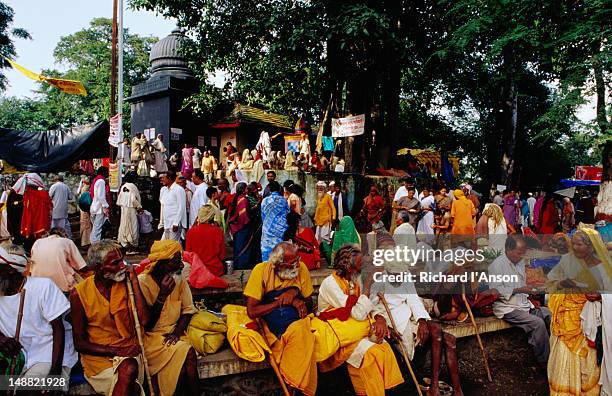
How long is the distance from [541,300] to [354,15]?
8.02 m

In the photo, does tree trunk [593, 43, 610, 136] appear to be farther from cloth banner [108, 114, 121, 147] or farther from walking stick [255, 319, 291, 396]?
cloth banner [108, 114, 121, 147]

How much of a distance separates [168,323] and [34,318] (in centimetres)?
105

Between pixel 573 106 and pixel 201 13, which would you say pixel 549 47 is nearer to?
pixel 573 106

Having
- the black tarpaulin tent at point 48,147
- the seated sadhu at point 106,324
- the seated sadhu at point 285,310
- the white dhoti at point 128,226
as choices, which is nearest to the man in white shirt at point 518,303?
the seated sadhu at point 285,310

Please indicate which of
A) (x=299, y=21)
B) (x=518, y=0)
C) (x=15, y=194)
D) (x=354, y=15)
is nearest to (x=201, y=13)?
(x=299, y=21)

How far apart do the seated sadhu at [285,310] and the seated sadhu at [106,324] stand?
3.51 feet

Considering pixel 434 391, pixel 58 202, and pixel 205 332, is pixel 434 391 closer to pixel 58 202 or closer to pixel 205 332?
pixel 205 332

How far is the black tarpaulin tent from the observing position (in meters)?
10.8

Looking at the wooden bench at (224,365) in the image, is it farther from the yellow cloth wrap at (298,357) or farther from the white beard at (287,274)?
the white beard at (287,274)

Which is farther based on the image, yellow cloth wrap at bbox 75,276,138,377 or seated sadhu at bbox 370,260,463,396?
seated sadhu at bbox 370,260,463,396

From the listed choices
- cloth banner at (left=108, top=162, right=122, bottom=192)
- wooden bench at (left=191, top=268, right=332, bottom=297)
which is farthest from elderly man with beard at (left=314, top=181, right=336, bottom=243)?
cloth banner at (left=108, top=162, right=122, bottom=192)

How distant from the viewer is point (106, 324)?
139 inches

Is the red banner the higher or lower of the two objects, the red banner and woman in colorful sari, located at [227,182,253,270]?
the higher

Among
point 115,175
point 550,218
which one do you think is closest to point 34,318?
point 115,175
